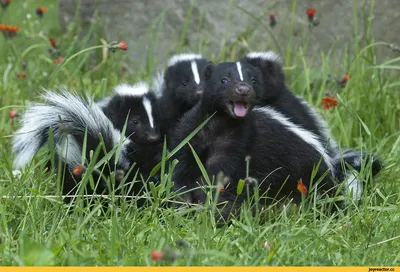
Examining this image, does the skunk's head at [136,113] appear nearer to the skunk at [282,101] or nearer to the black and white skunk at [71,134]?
the black and white skunk at [71,134]

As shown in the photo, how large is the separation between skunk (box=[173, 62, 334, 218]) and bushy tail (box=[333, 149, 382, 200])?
13cm

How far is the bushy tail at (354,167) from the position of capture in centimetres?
427

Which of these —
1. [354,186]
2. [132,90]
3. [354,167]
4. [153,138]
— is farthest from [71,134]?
[354,167]

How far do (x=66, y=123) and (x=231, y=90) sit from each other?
88cm

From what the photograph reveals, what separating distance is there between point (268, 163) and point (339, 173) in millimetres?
581

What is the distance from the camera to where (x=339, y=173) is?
4738 millimetres

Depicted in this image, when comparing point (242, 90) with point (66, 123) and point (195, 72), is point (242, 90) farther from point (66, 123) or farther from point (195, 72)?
point (195, 72)

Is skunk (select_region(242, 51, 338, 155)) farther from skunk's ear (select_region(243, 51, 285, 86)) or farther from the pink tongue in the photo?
the pink tongue

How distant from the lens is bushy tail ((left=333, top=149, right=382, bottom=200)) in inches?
168

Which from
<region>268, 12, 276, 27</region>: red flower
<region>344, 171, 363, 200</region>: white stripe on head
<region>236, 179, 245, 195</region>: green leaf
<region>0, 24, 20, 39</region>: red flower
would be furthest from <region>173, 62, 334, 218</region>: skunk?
<region>0, 24, 20, 39</region>: red flower

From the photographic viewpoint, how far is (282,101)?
508cm

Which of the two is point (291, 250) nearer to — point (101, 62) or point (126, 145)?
point (126, 145)

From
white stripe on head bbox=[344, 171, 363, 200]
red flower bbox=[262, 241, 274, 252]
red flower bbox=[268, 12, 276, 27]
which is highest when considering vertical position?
red flower bbox=[268, 12, 276, 27]

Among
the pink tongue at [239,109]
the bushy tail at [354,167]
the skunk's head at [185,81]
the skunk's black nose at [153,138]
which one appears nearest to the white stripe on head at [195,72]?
the skunk's head at [185,81]
